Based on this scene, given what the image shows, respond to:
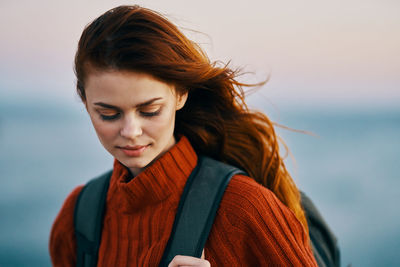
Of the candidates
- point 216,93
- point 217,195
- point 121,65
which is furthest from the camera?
point 216,93

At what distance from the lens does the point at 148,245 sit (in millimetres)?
1559

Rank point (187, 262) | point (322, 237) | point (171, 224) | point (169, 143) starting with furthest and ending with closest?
point (322, 237)
point (169, 143)
point (171, 224)
point (187, 262)

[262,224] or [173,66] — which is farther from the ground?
[173,66]

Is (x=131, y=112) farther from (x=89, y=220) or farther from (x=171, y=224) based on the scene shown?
(x=89, y=220)

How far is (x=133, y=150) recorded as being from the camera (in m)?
1.49

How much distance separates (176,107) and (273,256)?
2.26 feet

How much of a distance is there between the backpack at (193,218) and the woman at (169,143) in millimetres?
44

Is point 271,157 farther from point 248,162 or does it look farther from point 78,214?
point 78,214

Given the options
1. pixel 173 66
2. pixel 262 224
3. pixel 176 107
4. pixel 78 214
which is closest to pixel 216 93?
pixel 176 107

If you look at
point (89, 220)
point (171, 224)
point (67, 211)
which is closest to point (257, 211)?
point (171, 224)

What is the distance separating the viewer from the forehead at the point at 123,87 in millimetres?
1363

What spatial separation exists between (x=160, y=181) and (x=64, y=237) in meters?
0.65

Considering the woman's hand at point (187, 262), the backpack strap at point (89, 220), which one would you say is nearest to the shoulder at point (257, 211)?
the woman's hand at point (187, 262)

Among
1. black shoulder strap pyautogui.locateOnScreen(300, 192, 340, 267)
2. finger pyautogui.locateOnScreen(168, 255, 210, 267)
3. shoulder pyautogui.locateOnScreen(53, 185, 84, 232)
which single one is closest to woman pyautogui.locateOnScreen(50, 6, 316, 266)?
finger pyautogui.locateOnScreen(168, 255, 210, 267)
